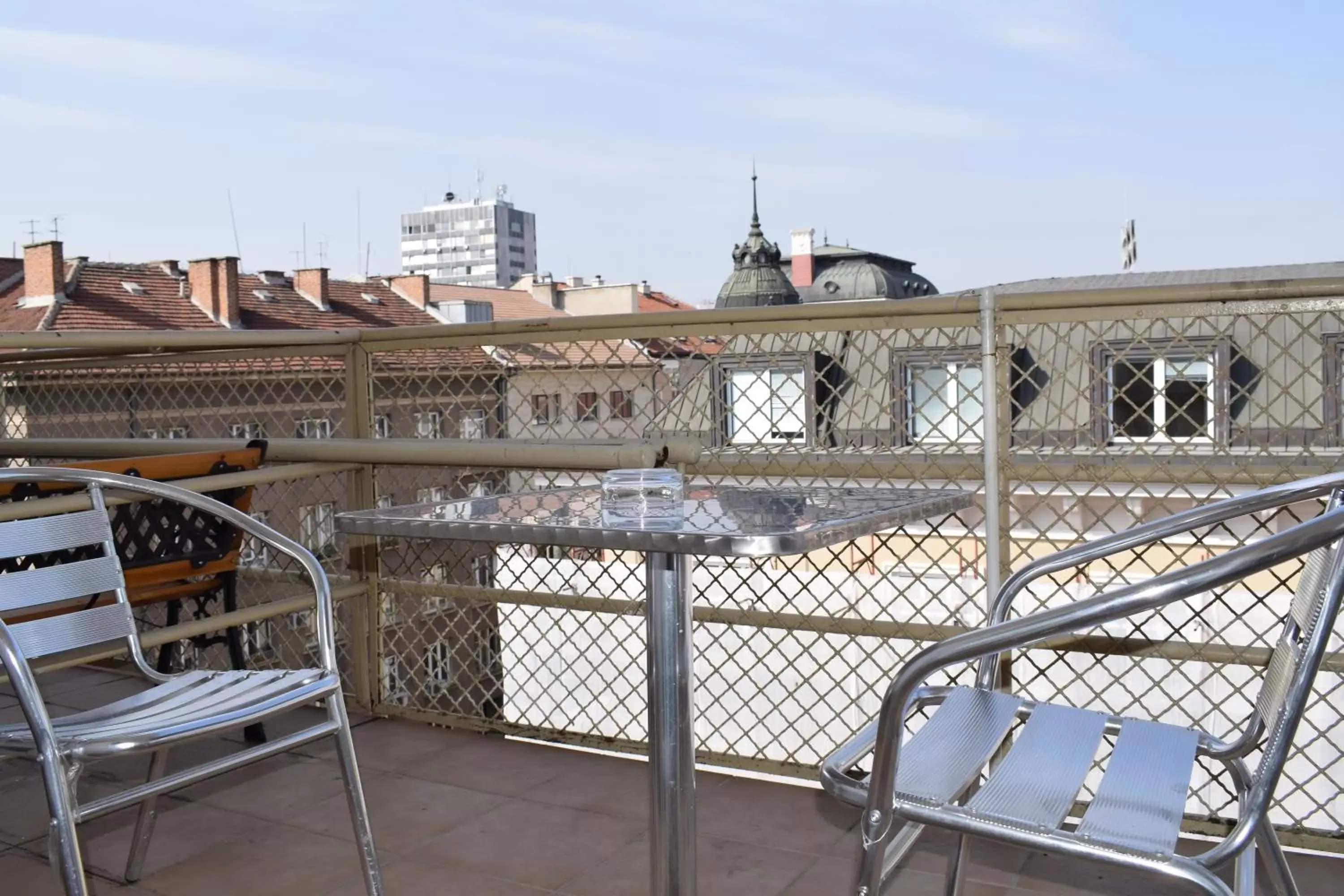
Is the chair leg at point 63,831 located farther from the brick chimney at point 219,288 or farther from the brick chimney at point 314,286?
the brick chimney at point 314,286

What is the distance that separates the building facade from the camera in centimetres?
10956

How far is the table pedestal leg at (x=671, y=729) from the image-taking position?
1742 millimetres

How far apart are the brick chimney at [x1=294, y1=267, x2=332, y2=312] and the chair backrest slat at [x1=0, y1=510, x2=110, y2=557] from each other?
98.7 feet

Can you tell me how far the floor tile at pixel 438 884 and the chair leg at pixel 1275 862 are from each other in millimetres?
1300

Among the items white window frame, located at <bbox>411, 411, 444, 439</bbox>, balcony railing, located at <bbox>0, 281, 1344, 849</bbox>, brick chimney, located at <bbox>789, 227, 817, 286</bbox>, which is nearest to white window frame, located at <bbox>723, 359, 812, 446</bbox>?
balcony railing, located at <bbox>0, 281, 1344, 849</bbox>

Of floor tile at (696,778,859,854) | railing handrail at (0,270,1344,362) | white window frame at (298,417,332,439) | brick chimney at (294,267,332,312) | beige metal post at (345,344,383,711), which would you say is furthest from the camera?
→ brick chimney at (294,267,332,312)

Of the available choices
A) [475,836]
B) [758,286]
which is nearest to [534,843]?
[475,836]

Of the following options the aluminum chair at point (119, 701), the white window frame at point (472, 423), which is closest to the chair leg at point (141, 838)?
the aluminum chair at point (119, 701)

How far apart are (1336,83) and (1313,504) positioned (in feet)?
178

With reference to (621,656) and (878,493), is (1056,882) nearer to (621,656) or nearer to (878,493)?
(878,493)

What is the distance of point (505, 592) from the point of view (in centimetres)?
308

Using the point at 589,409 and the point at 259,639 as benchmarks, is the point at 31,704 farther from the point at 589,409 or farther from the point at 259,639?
the point at 259,639

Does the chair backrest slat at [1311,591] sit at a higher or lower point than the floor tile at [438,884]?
higher

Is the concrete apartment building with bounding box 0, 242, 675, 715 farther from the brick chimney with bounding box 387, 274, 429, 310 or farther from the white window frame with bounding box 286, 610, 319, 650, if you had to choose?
the brick chimney with bounding box 387, 274, 429, 310
